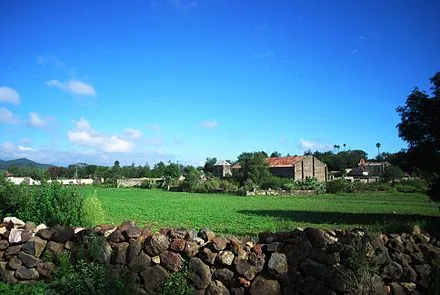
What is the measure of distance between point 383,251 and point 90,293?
522cm

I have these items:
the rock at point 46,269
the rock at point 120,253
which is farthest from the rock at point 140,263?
the rock at point 46,269

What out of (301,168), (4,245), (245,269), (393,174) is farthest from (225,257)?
(393,174)

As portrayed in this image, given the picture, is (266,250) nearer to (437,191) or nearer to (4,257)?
(4,257)

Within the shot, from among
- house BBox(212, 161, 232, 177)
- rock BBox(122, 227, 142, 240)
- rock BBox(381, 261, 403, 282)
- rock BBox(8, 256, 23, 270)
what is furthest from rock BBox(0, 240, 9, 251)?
house BBox(212, 161, 232, 177)

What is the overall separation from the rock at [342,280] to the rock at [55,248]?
5.02 m

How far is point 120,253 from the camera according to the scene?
710 cm

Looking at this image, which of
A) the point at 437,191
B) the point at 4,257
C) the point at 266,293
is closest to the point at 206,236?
the point at 266,293

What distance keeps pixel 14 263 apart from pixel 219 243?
411 cm

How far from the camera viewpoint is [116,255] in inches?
281

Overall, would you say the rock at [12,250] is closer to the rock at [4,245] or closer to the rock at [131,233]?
the rock at [4,245]

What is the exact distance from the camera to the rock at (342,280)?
6.45 metres

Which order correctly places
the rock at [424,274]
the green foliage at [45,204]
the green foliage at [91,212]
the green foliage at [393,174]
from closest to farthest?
the rock at [424,274]
the green foliage at [45,204]
the green foliage at [91,212]
the green foliage at [393,174]

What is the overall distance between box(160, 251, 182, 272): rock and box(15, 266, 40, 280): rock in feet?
8.62

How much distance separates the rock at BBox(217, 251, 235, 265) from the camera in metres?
6.77
